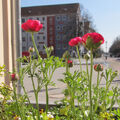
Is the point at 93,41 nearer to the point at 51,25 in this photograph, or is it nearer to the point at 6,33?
the point at 6,33

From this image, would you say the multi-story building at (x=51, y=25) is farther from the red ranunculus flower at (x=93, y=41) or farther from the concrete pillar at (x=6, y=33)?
the red ranunculus flower at (x=93, y=41)

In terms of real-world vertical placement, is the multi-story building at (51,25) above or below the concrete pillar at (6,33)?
above

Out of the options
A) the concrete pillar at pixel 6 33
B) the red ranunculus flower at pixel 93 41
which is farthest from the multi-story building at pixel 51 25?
the red ranunculus flower at pixel 93 41

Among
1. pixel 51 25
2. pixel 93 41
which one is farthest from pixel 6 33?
pixel 51 25

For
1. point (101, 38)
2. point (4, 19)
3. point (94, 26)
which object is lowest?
point (101, 38)

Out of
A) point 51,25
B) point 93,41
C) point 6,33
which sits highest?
point 51,25

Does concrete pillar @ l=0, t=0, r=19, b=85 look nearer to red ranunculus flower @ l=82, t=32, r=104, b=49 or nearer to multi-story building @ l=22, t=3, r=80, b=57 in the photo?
red ranunculus flower @ l=82, t=32, r=104, b=49

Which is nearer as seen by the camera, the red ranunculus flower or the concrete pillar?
the red ranunculus flower

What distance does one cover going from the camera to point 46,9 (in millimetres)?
38188

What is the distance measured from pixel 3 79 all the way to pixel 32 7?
39.2m

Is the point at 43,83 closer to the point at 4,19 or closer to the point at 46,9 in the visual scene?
the point at 4,19

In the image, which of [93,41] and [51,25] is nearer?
[93,41]

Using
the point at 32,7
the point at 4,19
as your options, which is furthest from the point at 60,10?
the point at 4,19

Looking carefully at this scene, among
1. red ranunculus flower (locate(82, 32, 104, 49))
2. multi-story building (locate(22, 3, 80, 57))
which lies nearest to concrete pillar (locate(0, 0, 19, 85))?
red ranunculus flower (locate(82, 32, 104, 49))
